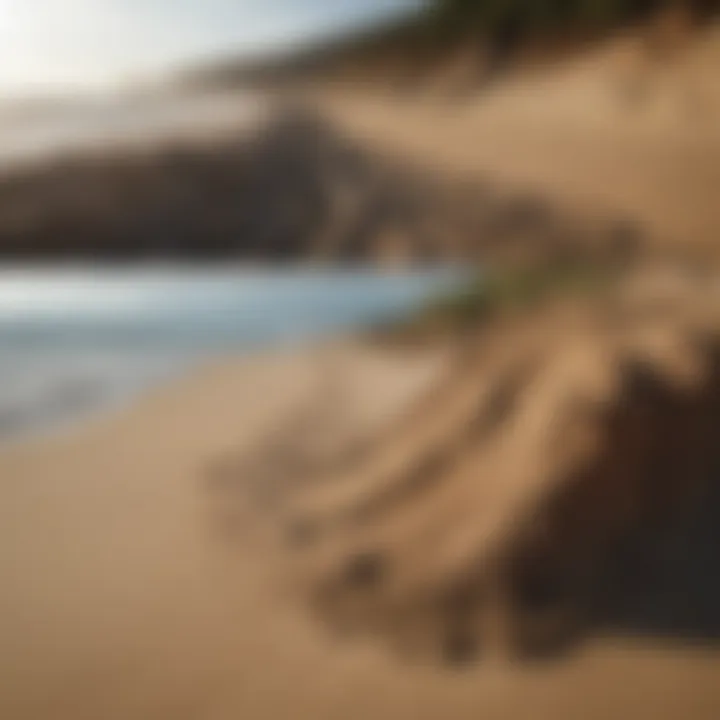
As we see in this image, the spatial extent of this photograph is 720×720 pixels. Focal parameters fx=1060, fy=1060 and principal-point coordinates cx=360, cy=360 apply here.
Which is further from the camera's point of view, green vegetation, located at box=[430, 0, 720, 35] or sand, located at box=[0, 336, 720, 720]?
green vegetation, located at box=[430, 0, 720, 35]

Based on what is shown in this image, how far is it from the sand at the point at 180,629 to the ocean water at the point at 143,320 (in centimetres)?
3

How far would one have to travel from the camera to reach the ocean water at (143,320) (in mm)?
1066

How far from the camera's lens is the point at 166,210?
1.09 m

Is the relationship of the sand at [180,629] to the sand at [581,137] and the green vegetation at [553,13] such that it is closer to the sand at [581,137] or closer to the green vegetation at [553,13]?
the sand at [581,137]

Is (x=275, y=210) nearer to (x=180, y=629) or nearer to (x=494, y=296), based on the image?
(x=494, y=296)

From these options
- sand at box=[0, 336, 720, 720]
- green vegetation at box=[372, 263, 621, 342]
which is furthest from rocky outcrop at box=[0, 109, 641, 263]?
sand at box=[0, 336, 720, 720]

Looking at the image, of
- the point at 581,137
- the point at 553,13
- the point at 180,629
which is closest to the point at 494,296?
the point at 581,137

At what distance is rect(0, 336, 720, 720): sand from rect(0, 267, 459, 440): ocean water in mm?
33

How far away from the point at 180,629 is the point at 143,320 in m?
0.31

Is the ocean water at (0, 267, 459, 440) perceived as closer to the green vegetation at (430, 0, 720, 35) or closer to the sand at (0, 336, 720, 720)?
the sand at (0, 336, 720, 720)

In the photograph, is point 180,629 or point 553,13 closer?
point 180,629

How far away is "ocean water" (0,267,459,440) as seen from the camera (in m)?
1.07

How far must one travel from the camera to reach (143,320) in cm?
107

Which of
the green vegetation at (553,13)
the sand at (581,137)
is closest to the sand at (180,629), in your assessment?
the sand at (581,137)
